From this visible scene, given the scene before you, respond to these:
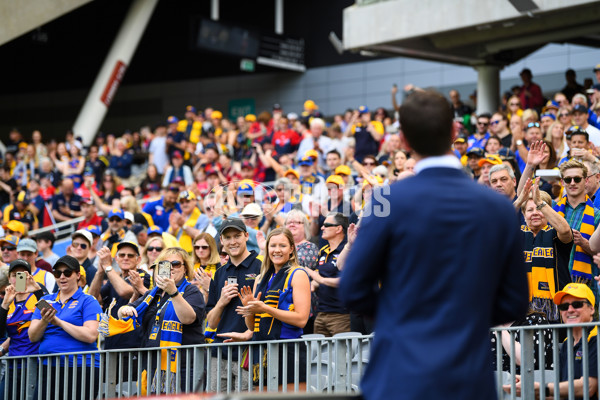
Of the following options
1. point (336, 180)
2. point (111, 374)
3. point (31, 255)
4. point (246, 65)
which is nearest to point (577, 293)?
point (111, 374)

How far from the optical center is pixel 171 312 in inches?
286

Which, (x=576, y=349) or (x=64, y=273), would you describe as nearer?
(x=576, y=349)

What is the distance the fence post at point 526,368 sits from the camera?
553 centimetres

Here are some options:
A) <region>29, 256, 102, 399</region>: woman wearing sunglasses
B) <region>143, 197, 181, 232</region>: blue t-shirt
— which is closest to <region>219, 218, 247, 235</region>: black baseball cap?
<region>29, 256, 102, 399</region>: woman wearing sunglasses

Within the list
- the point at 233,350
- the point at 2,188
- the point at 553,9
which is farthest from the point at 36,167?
the point at 233,350

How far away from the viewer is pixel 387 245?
2.95 m

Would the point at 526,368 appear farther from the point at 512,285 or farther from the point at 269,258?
the point at 512,285

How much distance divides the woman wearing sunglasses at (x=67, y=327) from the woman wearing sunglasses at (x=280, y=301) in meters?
1.79

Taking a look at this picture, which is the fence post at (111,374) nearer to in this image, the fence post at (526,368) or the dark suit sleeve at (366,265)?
the fence post at (526,368)

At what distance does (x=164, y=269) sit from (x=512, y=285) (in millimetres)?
4504

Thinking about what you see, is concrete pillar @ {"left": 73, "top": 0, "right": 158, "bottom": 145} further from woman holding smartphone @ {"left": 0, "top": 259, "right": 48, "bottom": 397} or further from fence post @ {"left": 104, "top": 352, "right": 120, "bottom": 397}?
fence post @ {"left": 104, "top": 352, "right": 120, "bottom": 397}

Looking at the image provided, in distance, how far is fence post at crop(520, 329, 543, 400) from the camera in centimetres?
553

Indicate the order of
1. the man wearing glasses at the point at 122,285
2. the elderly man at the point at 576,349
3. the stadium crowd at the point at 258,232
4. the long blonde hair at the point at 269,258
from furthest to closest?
the man wearing glasses at the point at 122,285
the stadium crowd at the point at 258,232
the long blonde hair at the point at 269,258
the elderly man at the point at 576,349

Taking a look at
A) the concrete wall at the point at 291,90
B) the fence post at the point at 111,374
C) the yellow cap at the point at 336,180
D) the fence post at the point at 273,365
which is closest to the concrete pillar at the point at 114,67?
the concrete wall at the point at 291,90
